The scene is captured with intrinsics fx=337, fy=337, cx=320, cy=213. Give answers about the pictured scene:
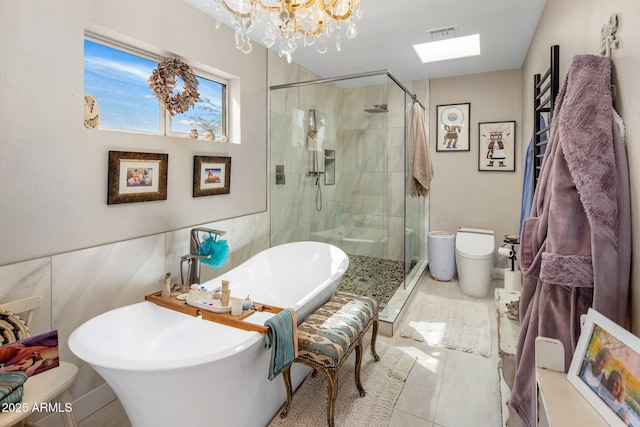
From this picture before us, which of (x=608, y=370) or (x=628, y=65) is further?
(x=628, y=65)

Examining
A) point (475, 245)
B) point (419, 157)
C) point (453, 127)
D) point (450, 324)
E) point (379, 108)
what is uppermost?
point (453, 127)

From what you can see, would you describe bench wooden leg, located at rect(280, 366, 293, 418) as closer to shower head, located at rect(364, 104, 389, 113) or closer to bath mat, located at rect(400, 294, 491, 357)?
bath mat, located at rect(400, 294, 491, 357)

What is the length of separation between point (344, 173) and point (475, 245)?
1.77 meters

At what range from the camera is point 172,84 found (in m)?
2.26

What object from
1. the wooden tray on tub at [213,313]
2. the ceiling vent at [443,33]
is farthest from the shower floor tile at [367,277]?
the ceiling vent at [443,33]

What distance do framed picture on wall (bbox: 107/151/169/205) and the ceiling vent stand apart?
2.42 metres

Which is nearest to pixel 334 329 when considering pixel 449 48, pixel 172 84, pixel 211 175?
pixel 211 175

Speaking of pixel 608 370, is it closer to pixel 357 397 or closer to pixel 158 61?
pixel 357 397

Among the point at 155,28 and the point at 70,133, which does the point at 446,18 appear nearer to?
the point at 155,28

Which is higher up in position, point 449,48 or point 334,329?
point 449,48

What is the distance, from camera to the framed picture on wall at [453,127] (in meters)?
4.27

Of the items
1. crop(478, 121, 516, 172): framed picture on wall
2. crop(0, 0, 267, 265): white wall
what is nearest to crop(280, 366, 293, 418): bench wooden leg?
crop(0, 0, 267, 265): white wall

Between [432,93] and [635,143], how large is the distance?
365 centimetres

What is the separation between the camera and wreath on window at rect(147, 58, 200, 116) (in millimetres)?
2211
